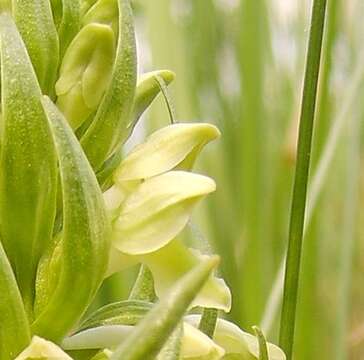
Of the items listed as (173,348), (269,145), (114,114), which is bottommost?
(269,145)

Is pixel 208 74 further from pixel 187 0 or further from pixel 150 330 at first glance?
pixel 150 330

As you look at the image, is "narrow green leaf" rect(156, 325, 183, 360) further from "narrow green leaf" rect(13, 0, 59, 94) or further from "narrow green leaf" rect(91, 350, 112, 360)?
"narrow green leaf" rect(13, 0, 59, 94)

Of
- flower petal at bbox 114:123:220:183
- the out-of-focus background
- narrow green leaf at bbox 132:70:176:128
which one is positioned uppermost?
narrow green leaf at bbox 132:70:176:128

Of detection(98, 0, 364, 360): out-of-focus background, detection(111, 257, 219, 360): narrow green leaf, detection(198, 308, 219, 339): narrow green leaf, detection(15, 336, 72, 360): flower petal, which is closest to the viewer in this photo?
detection(111, 257, 219, 360): narrow green leaf

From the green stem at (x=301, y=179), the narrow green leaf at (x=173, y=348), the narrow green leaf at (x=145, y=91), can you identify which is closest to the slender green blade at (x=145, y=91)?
the narrow green leaf at (x=145, y=91)

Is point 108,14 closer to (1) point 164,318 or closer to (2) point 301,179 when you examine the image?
(2) point 301,179

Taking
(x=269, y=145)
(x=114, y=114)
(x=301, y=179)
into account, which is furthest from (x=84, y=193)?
(x=269, y=145)

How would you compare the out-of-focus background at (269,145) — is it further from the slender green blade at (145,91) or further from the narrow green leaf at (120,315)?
the narrow green leaf at (120,315)

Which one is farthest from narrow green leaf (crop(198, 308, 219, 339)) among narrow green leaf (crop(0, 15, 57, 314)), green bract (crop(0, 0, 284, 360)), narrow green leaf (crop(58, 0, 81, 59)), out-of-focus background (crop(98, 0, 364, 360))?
out-of-focus background (crop(98, 0, 364, 360))
